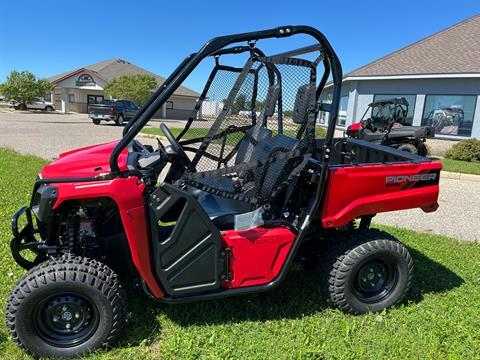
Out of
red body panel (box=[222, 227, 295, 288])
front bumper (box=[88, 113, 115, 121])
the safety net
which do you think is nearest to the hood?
the safety net

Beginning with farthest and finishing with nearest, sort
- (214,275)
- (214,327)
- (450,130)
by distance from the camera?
(450,130) → (214,327) → (214,275)

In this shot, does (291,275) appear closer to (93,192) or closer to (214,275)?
(214,275)

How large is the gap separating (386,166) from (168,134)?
1637mm

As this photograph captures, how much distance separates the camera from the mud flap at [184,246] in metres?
2.57

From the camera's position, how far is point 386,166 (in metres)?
3.08

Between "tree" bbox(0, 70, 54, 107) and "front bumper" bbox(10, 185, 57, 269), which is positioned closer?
"front bumper" bbox(10, 185, 57, 269)

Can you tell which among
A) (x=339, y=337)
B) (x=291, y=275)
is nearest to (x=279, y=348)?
(x=339, y=337)

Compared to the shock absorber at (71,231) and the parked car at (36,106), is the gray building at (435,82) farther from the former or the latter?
the parked car at (36,106)

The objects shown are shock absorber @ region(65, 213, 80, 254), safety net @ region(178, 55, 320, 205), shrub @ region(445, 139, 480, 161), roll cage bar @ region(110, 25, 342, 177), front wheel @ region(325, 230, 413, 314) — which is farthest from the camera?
shrub @ region(445, 139, 480, 161)

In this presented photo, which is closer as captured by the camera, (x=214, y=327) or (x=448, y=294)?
(x=214, y=327)

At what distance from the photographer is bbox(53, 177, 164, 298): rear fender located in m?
2.42

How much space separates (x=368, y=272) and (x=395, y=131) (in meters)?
9.65

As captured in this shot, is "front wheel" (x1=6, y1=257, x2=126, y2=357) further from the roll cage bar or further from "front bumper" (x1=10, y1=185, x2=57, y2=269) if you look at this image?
the roll cage bar

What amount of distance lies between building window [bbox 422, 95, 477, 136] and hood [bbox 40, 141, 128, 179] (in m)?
14.7
